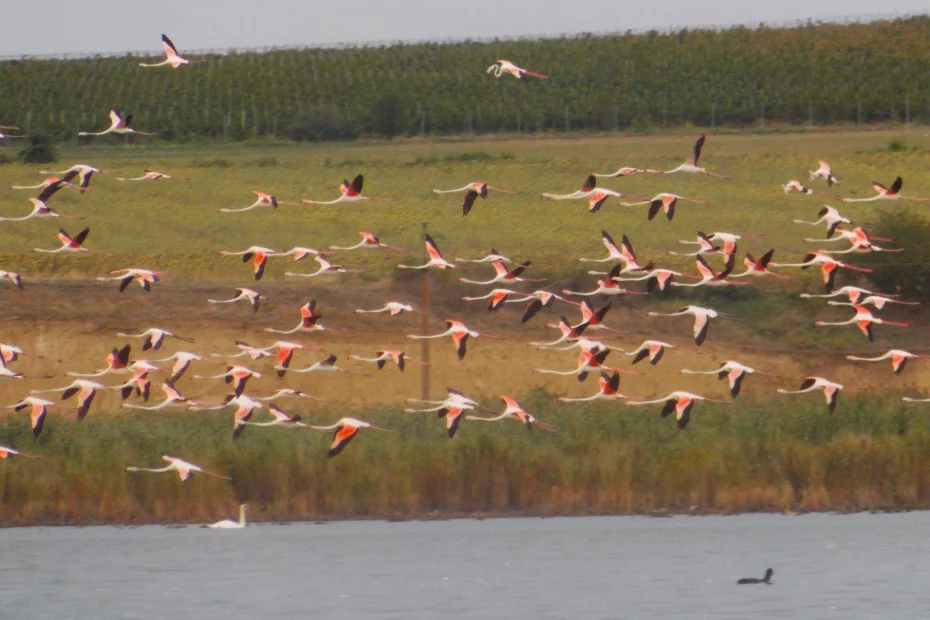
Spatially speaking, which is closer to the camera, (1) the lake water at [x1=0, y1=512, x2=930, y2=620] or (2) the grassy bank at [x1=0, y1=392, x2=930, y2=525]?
(1) the lake water at [x1=0, y1=512, x2=930, y2=620]

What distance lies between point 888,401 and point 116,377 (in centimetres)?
1530

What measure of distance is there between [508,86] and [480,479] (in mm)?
49323

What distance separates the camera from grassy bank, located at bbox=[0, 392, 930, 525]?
1025 inches

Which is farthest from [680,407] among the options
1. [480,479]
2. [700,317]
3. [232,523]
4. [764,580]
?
[232,523]

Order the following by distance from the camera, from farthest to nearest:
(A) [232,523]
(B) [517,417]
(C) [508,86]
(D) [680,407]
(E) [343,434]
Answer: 1. (C) [508,86]
2. (B) [517,417]
3. (D) [680,407]
4. (A) [232,523]
5. (E) [343,434]

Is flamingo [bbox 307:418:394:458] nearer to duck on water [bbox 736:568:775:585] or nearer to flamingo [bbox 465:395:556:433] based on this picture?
flamingo [bbox 465:395:556:433]

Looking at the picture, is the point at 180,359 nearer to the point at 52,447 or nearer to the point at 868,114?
the point at 52,447

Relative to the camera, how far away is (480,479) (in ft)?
85.9

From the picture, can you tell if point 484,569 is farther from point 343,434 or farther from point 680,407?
point 680,407

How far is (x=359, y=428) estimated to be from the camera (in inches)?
1017

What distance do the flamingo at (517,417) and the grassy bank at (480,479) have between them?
34 centimetres

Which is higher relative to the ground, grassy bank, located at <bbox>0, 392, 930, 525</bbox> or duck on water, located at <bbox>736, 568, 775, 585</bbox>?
grassy bank, located at <bbox>0, 392, 930, 525</bbox>

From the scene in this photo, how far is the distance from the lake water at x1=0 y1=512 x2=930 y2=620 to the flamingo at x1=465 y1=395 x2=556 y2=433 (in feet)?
4.53

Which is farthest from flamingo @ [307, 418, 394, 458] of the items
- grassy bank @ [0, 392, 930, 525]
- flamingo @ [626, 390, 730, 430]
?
flamingo @ [626, 390, 730, 430]
